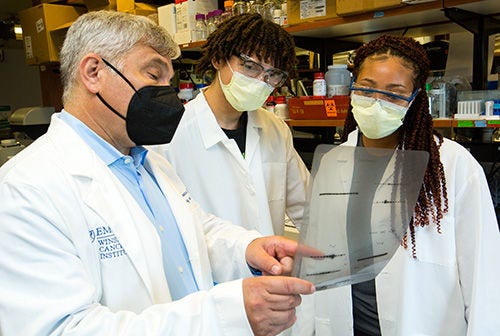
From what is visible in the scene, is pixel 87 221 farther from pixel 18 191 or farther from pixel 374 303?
pixel 374 303

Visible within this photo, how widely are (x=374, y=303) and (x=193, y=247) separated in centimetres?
61

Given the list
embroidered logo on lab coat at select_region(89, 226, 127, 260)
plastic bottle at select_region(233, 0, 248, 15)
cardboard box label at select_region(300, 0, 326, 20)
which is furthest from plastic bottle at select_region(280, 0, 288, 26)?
embroidered logo on lab coat at select_region(89, 226, 127, 260)

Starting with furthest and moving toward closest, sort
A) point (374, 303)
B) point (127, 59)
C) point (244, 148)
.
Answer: point (244, 148)
point (374, 303)
point (127, 59)

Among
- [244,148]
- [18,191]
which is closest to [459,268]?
[244,148]

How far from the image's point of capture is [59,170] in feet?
2.89

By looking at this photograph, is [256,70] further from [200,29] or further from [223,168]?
[200,29]

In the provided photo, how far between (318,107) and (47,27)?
254cm

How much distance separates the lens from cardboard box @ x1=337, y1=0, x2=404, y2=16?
5.12ft

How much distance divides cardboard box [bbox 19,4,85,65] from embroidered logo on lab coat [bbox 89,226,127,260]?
2845 mm

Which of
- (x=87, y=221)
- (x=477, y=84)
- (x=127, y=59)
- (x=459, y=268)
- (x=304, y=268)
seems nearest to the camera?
(x=304, y=268)

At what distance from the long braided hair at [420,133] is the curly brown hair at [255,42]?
0.27 meters

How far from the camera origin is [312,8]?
1840 mm

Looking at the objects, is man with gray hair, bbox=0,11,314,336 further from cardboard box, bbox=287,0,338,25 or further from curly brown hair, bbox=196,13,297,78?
cardboard box, bbox=287,0,338,25

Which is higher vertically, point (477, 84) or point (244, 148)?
point (477, 84)
